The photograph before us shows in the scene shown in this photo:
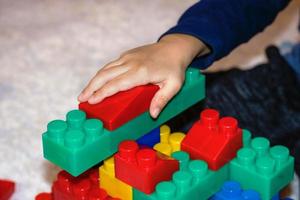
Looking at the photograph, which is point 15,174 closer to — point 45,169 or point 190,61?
point 45,169

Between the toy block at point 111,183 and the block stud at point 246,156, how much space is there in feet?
0.42

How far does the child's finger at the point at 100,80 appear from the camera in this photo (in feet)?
2.58

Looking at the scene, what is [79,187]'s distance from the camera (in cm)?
79

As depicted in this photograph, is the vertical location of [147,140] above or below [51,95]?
above

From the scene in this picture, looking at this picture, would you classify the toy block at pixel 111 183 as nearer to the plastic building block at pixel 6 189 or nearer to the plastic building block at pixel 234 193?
the plastic building block at pixel 234 193

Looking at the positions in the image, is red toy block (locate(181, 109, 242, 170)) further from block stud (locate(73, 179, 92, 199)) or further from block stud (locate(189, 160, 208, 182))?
block stud (locate(73, 179, 92, 199))

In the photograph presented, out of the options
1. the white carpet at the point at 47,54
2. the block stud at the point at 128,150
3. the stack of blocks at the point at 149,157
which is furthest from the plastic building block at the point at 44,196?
the block stud at the point at 128,150

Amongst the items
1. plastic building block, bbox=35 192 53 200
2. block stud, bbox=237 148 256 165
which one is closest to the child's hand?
block stud, bbox=237 148 256 165

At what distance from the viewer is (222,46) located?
0.95 meters

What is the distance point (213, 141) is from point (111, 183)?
12 centimetres

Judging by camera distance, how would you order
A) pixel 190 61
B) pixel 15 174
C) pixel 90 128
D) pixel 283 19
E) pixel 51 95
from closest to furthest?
pixel 90 128, pixel 190 61, pixel 15 174, pixel 51 95, pixel 283 19

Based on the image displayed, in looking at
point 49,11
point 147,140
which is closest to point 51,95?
point 49,11

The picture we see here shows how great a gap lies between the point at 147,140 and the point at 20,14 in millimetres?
726

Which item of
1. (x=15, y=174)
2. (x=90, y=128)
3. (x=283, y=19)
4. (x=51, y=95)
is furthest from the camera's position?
(x=283, y=19)
